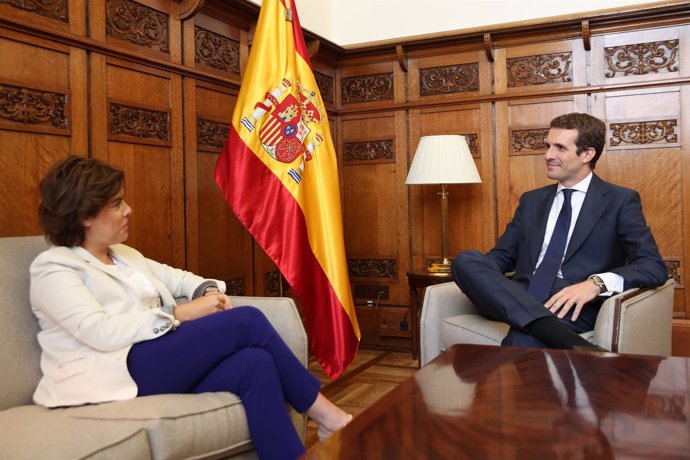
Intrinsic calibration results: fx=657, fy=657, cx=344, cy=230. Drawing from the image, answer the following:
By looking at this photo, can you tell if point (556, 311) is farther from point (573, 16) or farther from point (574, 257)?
point (573, 16)

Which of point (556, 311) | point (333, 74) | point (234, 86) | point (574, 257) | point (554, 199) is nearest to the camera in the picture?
point (556, 311)

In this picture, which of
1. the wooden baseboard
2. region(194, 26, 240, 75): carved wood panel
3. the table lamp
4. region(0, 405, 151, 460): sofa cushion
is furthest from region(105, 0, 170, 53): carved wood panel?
the wooden baseboard

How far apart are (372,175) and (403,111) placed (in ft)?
1.47

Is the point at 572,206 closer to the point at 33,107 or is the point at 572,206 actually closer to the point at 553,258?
the point at 553,258

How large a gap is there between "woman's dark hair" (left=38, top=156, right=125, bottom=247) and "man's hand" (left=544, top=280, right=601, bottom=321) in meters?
1.46

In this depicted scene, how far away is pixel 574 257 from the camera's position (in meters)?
2.45

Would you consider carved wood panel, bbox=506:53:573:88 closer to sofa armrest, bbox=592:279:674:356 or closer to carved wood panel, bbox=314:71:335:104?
carved wood panel, bbox=314:71:335:104

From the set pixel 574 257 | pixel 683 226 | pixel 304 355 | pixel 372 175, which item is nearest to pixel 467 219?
pixel 372 175

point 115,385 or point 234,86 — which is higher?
point 234,86

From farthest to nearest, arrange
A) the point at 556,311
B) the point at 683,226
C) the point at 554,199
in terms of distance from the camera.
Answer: the point at 683,226 < the point at 554,199 < the point at 556,311

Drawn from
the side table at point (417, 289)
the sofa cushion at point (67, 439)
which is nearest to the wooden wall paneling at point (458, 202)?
the side table at point (417, 289)

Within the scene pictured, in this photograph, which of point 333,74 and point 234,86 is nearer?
point 234,86

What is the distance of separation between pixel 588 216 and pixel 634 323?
0.51 m

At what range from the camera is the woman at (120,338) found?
1646 mm
